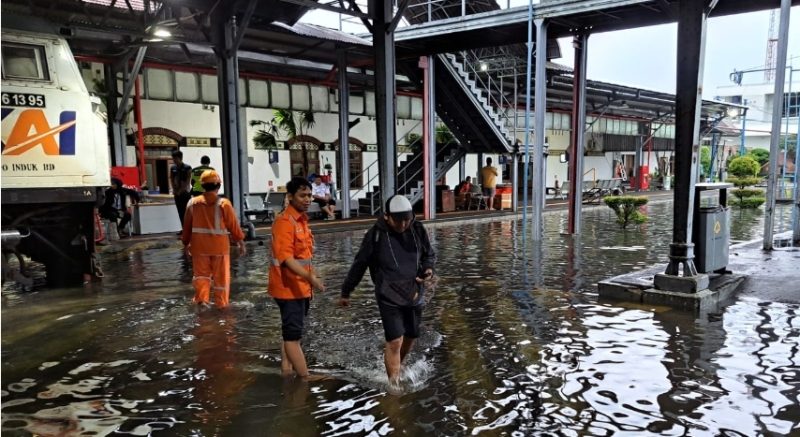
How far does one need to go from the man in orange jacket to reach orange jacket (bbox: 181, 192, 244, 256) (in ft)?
7.38

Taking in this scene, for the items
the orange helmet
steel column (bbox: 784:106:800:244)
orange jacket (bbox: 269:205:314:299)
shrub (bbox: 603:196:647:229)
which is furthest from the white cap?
shrub (bbox: 603:196:647:229)

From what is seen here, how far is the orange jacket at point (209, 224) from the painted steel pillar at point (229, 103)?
21.2 feet

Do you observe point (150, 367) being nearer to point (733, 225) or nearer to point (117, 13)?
point (117, 13)

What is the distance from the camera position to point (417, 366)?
5.22 meters

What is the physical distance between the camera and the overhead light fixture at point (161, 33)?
12480 mm

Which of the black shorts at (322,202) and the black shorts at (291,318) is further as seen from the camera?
the black shorts at (322,202)

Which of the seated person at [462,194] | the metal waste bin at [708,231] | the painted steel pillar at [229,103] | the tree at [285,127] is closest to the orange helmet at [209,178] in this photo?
the metal waste bin at [708,231]

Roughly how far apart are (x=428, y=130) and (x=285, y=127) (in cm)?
662

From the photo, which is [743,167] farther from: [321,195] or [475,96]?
[321,195]

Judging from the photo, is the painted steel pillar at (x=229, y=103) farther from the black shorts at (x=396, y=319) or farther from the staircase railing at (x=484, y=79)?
the black shorts at (x=396, y=319)

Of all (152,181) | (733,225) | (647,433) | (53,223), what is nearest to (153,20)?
(53,223)

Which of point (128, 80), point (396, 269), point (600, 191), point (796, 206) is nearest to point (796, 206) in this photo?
point (796, 206)

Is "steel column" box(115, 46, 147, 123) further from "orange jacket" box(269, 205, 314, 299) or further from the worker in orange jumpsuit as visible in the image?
"orange jacket" box(269, 205, 314, 299)

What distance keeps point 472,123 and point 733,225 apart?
8684mm
